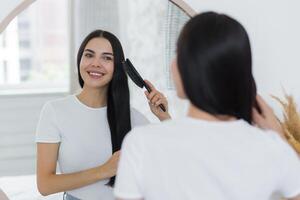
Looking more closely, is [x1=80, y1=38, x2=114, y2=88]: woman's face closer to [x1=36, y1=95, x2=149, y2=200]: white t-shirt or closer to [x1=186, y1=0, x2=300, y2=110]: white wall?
[x1=36, y1=95, x2=149, y2=200]: white t-shirt

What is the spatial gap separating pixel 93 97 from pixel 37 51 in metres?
0.16

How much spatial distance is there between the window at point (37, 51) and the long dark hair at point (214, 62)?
0.43 meters

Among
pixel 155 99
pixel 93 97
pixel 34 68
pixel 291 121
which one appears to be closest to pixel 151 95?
pixel 155 99

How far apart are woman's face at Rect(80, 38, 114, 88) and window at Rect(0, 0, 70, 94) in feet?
0.20

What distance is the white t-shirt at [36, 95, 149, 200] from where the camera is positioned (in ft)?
2.70

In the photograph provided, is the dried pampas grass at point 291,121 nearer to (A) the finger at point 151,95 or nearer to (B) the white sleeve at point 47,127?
(A) the finger at point 151,95

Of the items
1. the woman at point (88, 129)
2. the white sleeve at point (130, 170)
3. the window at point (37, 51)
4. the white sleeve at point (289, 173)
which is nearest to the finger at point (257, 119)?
the white sleeve at point (289, 173)

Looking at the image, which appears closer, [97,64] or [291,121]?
[97,64]

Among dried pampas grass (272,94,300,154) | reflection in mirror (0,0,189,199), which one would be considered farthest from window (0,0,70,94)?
dried pampas grass (272,94,300,154)

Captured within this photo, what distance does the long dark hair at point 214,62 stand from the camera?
1.59 feet

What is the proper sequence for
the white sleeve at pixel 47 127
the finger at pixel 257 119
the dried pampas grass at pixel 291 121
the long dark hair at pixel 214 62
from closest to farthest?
the long dark hair at pixel 214 62 → the finger at pixel 257 119 → the white sleeve at pixel 47 127 → the dried pampas grass at pixel 291 121

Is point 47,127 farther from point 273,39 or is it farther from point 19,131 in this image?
point 273,39

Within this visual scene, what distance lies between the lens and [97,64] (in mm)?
826

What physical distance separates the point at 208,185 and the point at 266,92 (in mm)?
658
